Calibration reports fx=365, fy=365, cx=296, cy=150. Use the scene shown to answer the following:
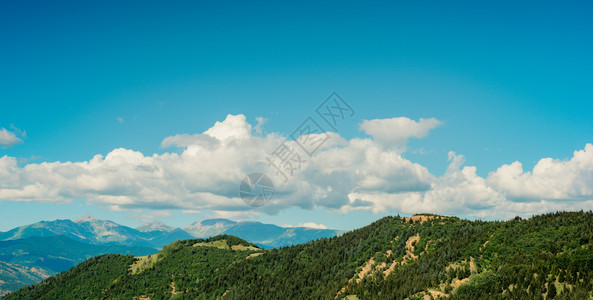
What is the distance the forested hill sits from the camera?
50375mm

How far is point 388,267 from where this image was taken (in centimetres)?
7794

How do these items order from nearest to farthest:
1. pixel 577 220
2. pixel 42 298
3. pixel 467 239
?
1. pixel 577 220
2. pixel 467 239
3. pixel 42 298

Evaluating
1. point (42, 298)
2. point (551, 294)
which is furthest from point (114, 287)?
point (551, 294)

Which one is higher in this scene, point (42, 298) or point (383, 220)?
point (383, 220)

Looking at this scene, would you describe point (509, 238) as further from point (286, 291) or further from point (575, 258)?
point (286, 291)

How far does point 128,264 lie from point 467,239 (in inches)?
5415

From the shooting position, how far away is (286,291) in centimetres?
9106

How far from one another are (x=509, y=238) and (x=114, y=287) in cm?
13222

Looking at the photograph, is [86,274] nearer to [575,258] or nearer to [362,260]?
[362,260]

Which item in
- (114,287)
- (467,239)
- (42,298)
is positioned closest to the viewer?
(467,239)

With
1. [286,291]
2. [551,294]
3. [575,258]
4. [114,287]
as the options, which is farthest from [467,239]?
[114,287]

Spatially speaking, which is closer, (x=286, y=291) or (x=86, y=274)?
(x=286, y=291)

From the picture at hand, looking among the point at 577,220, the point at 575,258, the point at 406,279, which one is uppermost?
the point at 577,220

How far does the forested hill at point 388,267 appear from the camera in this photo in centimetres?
5038
